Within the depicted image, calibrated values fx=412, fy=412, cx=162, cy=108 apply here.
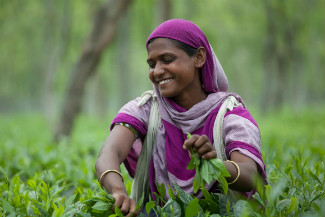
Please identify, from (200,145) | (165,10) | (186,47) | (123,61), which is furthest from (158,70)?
(123,61)

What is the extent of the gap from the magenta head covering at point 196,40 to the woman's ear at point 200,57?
27 millimetres

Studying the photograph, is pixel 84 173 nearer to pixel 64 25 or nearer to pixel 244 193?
pixel 244 193

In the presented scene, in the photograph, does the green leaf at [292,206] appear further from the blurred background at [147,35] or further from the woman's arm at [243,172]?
the blurred background at [147,35]

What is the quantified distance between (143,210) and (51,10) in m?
14.0

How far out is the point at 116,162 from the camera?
224cm

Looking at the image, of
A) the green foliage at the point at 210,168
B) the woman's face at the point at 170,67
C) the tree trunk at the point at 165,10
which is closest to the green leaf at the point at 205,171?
the green foliage at the point at 210,168

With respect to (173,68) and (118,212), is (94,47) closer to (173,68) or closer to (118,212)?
(173,68)

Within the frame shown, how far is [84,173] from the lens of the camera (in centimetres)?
379

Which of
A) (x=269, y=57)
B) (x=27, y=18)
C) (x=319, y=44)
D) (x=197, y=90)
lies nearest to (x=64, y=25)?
(x=27, y=18)

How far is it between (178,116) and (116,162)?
0.45 m

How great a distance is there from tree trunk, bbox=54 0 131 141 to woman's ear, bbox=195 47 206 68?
478cm

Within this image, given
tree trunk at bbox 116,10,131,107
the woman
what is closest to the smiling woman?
the woman

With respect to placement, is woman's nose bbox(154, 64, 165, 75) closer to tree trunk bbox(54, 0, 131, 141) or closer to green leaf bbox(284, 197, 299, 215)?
green leaf bbox(284, 197, 299, 215)

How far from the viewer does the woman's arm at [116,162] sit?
1989mm
